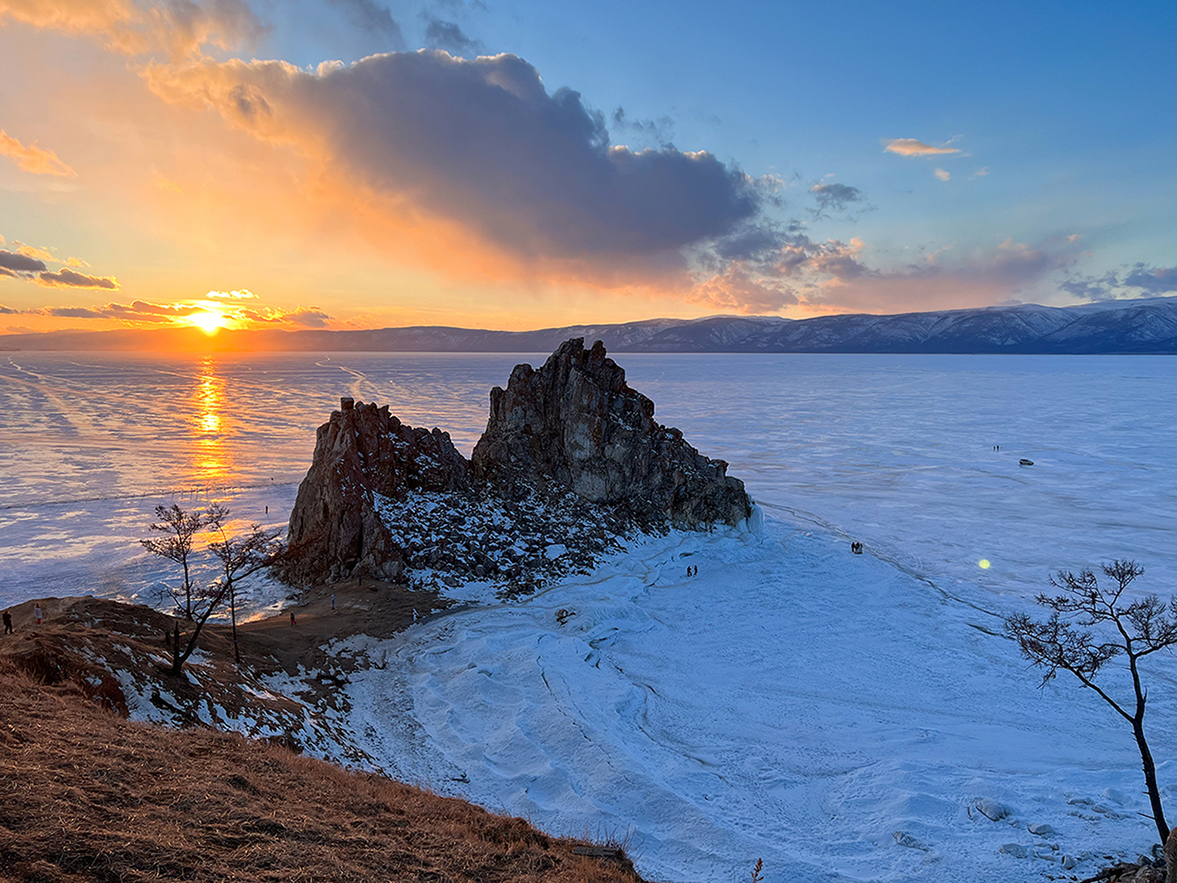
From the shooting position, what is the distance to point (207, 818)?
1255 centimetres

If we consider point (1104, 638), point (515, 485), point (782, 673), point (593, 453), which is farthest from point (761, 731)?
point (593, 453)

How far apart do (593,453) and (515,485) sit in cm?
Answer: 795

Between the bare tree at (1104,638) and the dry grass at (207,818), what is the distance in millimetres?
15317

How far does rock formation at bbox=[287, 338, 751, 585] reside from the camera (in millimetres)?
44625

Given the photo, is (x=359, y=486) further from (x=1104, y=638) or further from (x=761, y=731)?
(x=1104, y=638)

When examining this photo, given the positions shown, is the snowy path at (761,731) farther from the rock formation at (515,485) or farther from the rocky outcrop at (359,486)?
the rocky outcrop at (359,486)

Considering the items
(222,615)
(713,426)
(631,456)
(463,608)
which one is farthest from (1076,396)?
(222,615)

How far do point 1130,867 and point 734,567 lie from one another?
3243 centimetres

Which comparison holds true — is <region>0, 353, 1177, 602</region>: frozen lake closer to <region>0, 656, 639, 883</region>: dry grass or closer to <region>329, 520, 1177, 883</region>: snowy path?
<region>329, 520, 1177, 883</region>: snowy path

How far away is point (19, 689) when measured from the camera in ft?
58.6

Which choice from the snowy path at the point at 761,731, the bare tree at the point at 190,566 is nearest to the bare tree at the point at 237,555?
the bare tree at the point at 190,566

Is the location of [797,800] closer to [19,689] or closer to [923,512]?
[19,689]

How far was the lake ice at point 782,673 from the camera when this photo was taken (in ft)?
70.2

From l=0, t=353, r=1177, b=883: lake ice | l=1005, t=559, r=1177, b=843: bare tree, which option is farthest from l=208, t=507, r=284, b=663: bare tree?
l=1005, t=559, r=1177, b=843: bare tree
